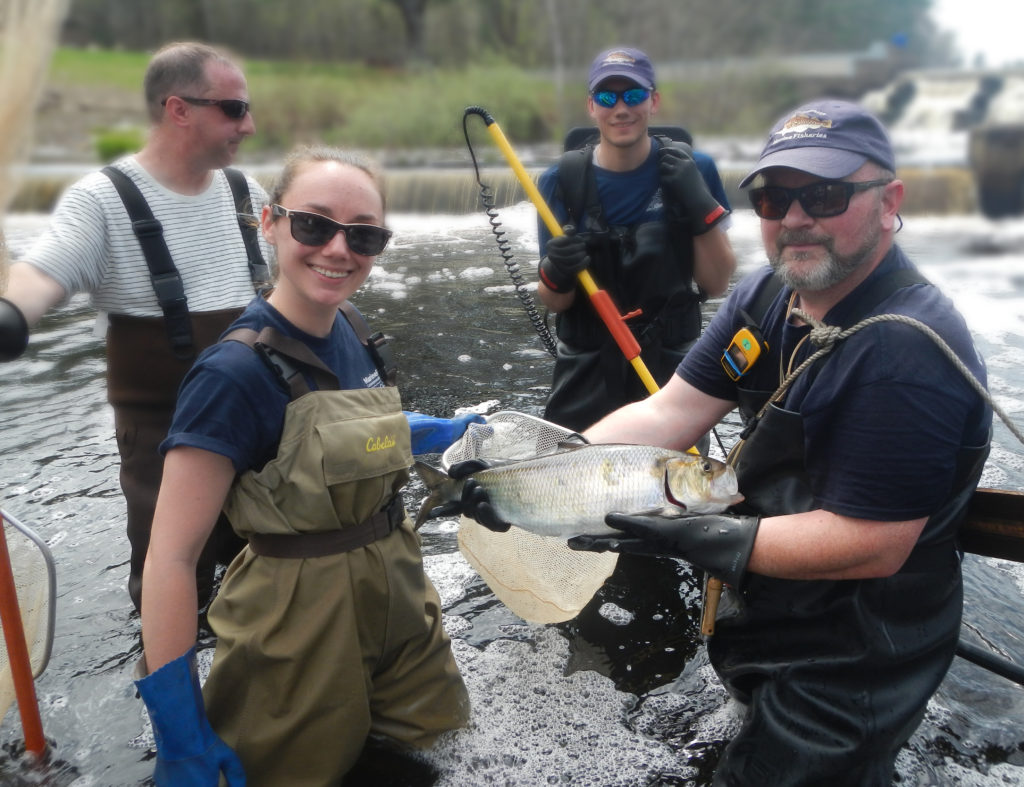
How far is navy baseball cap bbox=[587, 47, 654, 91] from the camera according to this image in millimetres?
3912

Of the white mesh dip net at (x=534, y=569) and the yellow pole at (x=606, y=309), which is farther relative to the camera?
the yellow pole at (x=606, y=309)

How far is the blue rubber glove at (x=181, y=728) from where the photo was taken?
2.04 m

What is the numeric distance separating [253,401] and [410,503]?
2878 mm

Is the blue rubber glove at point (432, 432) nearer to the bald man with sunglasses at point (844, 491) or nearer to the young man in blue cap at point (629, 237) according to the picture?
the bald man with sunglasses at point (844, 491)

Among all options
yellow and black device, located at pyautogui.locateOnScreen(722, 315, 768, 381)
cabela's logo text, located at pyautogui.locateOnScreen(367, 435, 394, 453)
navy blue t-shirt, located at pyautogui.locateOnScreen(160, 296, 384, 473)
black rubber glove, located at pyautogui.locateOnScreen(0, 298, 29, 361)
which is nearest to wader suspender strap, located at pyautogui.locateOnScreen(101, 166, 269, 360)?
black rubber glove, located at pyautogui.locateOnScreen(0, 298, 29, 361)

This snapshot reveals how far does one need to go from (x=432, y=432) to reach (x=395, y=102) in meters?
26.9

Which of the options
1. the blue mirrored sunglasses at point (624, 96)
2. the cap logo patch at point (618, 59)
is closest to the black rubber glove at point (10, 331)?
the blue mirrored sunglasses at point (624, 96)

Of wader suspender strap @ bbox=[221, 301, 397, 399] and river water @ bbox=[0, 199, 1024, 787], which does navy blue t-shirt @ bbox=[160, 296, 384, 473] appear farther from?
river water @ bbox=[0, 199, 1024, 787]

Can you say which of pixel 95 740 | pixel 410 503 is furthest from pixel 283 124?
pixel 95 740

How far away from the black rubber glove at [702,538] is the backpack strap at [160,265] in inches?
73.2

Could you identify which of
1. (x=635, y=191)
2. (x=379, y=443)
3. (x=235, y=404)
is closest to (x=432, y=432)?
(x=379, y=443)

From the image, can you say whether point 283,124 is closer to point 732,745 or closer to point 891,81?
point 891,81

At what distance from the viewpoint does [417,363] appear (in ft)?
25.3

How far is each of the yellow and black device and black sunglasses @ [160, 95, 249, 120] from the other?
2168 millimetres
